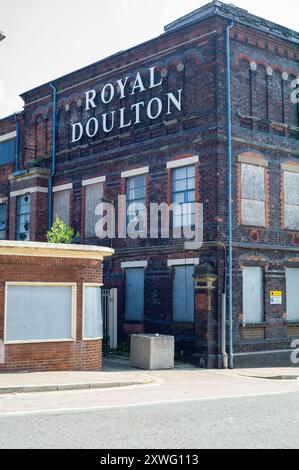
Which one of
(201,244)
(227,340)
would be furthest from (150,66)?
(227,340)

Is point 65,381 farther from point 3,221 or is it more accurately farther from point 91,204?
point 3,221

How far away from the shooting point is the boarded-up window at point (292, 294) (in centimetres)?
2236

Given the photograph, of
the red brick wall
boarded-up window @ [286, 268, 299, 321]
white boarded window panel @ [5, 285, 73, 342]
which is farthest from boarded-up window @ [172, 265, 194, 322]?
white boarded window panel @ [5, 285, 73, 342]

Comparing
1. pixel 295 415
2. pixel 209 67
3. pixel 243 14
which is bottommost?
pixel 295 415

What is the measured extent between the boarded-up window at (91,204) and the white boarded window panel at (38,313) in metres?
7.97

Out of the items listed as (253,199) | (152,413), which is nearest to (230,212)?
(253,199)

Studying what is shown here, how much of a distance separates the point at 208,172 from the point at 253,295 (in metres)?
4.30

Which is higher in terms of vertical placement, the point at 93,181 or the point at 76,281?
the point at 93,181

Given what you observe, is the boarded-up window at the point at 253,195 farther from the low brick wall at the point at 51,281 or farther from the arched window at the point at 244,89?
the low brick wall at the point at 51,281

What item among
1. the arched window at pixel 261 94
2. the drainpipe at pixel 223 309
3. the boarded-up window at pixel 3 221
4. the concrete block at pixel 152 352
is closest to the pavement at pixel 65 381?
the concrete block at pixel 152 352

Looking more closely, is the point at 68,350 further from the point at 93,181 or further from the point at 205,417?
the point at 93,181

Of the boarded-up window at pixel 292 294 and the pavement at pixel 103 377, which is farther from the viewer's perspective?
the boarded-up window at pixel 292 294

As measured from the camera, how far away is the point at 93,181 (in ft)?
82.5

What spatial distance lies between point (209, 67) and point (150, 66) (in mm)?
3077
